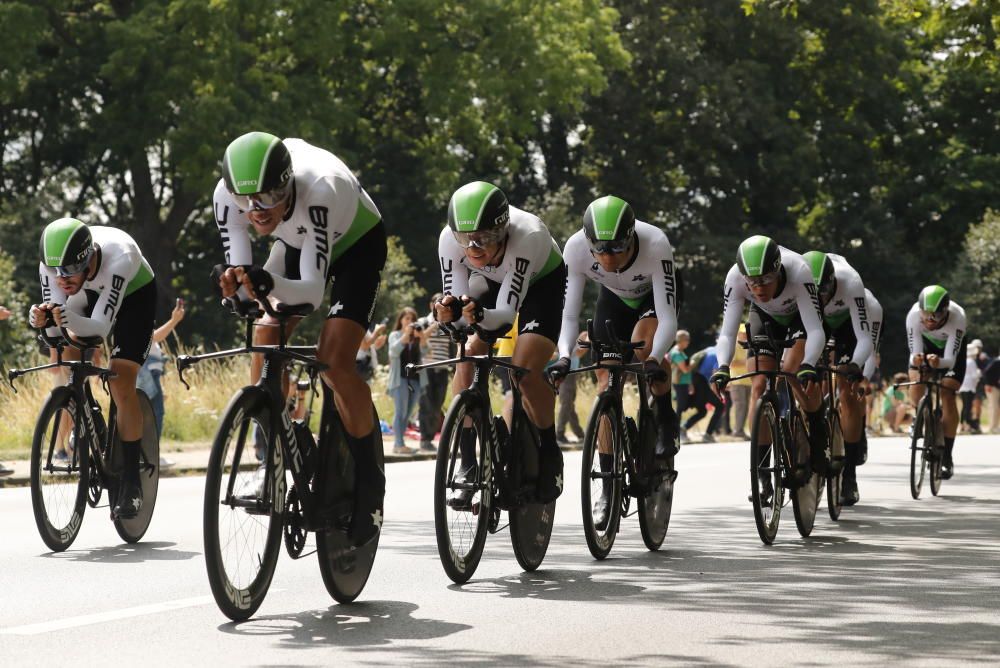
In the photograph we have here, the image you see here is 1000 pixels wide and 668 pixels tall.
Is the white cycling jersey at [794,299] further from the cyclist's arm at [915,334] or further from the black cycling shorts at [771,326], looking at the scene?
the cyclist's arm at [915,334]

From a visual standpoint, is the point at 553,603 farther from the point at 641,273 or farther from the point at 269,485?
the point at 641,273

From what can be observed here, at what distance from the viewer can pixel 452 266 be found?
9047mm

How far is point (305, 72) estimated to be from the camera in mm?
38438

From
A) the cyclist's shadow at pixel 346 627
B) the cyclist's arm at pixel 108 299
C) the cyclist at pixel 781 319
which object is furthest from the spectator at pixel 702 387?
the cyclist's shadow at pixel 346 627

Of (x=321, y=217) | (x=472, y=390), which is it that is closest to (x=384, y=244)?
(x=321, y=217)

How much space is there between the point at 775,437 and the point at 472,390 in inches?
128

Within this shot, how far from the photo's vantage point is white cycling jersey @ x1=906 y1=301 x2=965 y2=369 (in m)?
16.0

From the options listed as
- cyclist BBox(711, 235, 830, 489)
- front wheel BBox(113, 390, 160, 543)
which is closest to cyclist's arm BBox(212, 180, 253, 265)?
front wheel BBox(113, 390, 160, 543)

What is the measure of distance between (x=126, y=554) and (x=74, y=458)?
678mm

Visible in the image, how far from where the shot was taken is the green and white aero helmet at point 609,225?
9906mm

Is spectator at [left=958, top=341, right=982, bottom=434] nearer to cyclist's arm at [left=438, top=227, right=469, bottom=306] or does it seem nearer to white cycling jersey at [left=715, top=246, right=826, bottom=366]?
white cycling jersey at [left=715, top=246, right=826, bottom=366]

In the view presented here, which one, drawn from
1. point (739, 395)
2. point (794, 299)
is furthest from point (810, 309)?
point (739, 395)

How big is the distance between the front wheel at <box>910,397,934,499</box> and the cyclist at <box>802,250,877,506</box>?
157 cm

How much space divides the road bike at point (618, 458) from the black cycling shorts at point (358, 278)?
7.51ft
